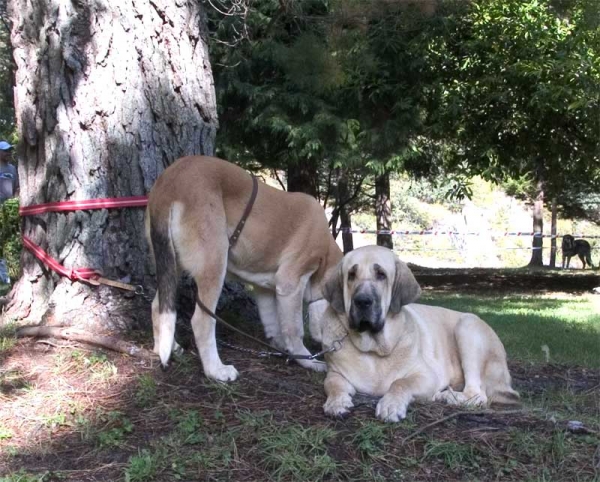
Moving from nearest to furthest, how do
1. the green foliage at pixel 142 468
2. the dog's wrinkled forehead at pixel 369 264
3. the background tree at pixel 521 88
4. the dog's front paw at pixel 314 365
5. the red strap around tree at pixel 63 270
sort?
the green foliage at pixel 142 468 → the dog's wrinkled forehead at pixel 369 264 → the dog's front paw at pixel 314 365 → the red strap around tree at pixel 63 270 → the background tree at pixel 521 88

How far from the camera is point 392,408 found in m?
3.95

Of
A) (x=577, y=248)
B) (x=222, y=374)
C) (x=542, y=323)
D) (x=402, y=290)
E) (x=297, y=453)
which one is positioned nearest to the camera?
(x=297, y=453)

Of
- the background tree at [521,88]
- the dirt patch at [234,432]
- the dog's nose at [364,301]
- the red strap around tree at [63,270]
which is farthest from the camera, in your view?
the background tree at [521,88]

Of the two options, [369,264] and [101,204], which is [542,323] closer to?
[369,264]

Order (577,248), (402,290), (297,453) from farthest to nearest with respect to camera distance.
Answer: (577,248) → (402,290) → (297,453)

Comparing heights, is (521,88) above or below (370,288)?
above

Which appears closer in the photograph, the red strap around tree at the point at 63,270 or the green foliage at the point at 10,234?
the red strap around tree at the point at 63,270

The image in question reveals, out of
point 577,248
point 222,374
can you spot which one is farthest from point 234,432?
point 577,248

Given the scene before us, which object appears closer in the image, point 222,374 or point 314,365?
point 222,374

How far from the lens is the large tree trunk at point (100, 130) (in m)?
5.22

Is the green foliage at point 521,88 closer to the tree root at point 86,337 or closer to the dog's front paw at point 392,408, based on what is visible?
the dog's front paw at point 392,408

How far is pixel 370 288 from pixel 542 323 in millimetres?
6921

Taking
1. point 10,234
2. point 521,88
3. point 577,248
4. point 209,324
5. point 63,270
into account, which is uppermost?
point 521,88

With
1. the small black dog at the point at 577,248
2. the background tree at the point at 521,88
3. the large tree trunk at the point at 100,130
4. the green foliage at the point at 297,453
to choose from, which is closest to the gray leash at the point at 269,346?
the green foliage at the point at 297,453
